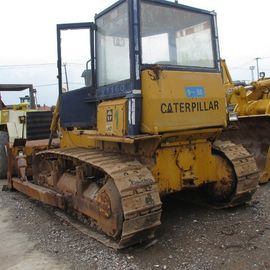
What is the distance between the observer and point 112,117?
15.7ft

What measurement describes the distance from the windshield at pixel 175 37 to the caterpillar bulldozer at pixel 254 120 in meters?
2.31

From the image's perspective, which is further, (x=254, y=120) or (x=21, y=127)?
(x=21, y=127)

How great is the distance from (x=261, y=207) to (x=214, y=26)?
8.14 feet

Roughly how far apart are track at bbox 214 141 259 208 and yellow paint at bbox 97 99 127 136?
153 centimetres

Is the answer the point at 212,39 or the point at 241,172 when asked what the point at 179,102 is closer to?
the point at 212,39

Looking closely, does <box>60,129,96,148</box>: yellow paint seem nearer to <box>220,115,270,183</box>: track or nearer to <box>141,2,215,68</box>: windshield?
<box>141,2,215,68</box>: windshield

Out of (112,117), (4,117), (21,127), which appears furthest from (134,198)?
(4,117)

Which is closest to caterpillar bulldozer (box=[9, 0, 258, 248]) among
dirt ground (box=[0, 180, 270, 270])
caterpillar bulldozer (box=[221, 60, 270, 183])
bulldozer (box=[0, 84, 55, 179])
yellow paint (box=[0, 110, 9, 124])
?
dirt ground (box=[0, 180, 270, 270])

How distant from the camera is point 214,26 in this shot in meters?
5.43

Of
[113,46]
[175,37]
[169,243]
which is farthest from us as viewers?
[175,37]

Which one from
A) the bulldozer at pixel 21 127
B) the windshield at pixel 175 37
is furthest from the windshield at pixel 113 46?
the bulldozer at pixel 21 127

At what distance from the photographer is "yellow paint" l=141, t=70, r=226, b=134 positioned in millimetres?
4508

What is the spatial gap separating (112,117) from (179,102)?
76 cm

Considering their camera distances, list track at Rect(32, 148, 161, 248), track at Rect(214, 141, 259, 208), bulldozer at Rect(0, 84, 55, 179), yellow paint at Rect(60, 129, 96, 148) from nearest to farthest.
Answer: track at Rect(32, 148, 161, 248) → track at Rect(214, 141, 259, 208) → yellow paint at Rect(60, 129, 96, 148) → bulldozer at Rect(0, 84, 55, 179)
